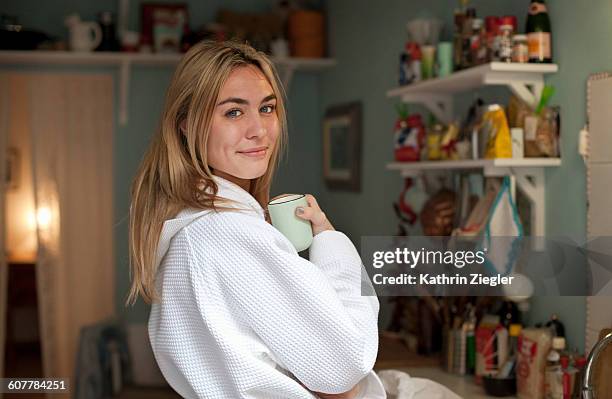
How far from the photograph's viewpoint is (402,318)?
3.04m

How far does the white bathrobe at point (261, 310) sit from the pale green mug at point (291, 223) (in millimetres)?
34

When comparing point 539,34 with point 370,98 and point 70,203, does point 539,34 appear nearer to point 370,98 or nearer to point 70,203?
point 370,98

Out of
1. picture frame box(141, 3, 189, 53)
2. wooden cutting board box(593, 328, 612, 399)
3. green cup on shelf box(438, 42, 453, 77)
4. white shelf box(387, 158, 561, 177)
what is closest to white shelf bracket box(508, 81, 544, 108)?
white shelf box(387, 158, 561, 177)

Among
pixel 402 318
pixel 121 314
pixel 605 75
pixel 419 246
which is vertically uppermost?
pixel 605 75

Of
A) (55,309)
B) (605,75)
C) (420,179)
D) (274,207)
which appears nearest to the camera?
(274,207)

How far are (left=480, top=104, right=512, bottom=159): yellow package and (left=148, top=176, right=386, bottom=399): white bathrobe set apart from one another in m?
0.93

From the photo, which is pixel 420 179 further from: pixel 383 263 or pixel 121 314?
pixel 121 314

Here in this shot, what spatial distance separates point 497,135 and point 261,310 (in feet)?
3.61

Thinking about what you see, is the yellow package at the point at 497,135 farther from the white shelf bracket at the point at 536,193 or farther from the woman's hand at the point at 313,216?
the woman's hand at the point at 313,216

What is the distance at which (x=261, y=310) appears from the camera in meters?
1.32

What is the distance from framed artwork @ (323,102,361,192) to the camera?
3758mm

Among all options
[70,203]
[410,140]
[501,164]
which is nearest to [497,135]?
[501,164]

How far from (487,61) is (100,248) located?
2.64 meters

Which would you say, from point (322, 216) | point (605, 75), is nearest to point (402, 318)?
point (605, 75)
